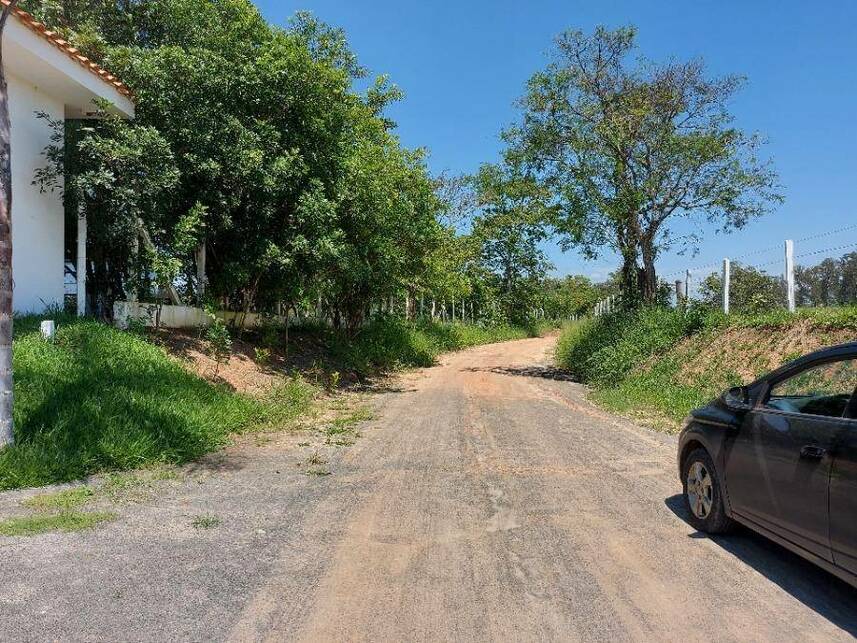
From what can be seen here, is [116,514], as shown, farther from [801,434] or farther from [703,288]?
[703,288]

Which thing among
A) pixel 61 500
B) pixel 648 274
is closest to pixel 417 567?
pixel 61 500

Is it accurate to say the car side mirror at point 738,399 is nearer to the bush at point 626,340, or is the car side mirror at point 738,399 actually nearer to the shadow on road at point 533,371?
the bush at point 626,340

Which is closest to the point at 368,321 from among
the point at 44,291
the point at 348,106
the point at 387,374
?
the point at 387,374

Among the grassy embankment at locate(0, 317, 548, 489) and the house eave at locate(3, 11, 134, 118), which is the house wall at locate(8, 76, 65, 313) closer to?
the house eave at locate(3, 11, 134, 118)

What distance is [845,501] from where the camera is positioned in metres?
3.64

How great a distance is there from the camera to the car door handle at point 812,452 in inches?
154

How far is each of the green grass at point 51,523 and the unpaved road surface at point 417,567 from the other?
0.47 feet

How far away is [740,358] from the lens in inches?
497

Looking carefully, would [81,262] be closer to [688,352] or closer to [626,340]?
[688,352]

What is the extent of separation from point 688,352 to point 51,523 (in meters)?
12.8

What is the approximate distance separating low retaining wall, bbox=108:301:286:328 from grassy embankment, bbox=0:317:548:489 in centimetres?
92

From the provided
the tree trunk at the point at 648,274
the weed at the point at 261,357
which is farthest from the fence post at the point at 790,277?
the weed at the point at 261,357

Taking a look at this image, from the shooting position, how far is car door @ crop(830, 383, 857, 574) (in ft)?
11.8

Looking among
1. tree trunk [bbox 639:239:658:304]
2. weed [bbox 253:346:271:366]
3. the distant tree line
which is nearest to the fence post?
the distant tree line
